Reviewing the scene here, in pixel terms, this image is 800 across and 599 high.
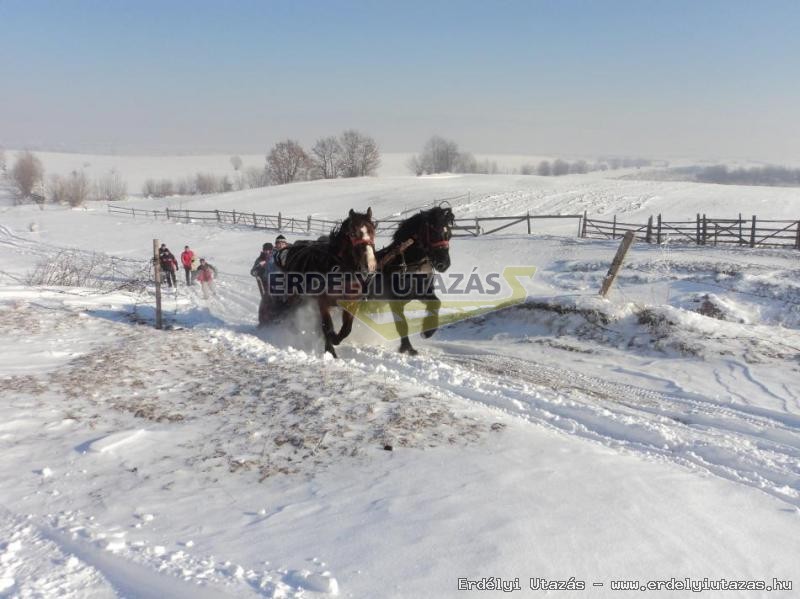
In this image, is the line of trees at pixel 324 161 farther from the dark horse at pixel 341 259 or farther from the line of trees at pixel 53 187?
the dark horse at pixel 341 259

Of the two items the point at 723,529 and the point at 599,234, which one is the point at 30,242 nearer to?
the point at 599,234

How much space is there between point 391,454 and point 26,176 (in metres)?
95.6

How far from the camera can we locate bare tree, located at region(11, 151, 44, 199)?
81250 mm

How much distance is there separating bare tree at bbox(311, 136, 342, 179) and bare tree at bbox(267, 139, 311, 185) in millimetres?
3367

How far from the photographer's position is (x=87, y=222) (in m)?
50.6

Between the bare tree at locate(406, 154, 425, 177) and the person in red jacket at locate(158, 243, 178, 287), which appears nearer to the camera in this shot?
the person in red jacket at locate(158, 243, 178, 287)

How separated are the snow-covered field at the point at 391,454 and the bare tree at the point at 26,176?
84.3 meters

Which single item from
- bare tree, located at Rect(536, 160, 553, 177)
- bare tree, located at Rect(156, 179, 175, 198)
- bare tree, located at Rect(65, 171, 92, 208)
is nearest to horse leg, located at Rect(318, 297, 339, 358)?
bare tree, located at Rect(65, 171, 92, 208)

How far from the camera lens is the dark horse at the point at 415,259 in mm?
8938

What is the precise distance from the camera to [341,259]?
861 centimetres

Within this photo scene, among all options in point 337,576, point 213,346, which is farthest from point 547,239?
point 337,576

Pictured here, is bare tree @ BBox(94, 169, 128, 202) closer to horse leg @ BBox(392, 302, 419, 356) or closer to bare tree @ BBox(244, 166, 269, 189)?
bare tree @ BBox(244, 166, 269, 189)

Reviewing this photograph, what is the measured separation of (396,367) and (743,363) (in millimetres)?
4978

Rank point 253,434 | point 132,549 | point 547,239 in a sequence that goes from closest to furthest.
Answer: point 132,549 → point 253,434 → point 547,239
